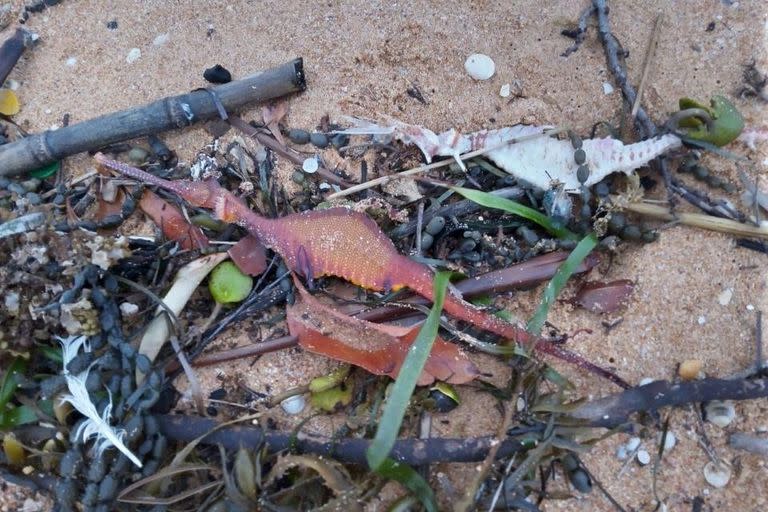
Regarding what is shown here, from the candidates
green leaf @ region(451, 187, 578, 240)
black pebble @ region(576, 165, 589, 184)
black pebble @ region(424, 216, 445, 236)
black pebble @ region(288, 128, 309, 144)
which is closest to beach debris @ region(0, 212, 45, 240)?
black pebble @ region(288, 128, 309, 144)

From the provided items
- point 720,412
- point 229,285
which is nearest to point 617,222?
point 720,412

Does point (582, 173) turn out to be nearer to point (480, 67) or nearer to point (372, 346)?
point (480, 67)

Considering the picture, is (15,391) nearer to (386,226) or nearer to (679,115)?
(386,226)

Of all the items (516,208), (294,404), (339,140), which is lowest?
(294,404)

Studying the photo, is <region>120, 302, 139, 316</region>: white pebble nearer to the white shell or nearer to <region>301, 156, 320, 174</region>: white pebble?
<region>301, 156, 320, 174</region>: white pebble

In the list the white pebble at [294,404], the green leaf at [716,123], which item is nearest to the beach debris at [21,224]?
the white pebble at [294,404]

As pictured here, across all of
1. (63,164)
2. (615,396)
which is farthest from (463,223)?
(63,164)

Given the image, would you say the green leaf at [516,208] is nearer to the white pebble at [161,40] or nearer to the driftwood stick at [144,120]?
the driftwood stick at [144,120]
